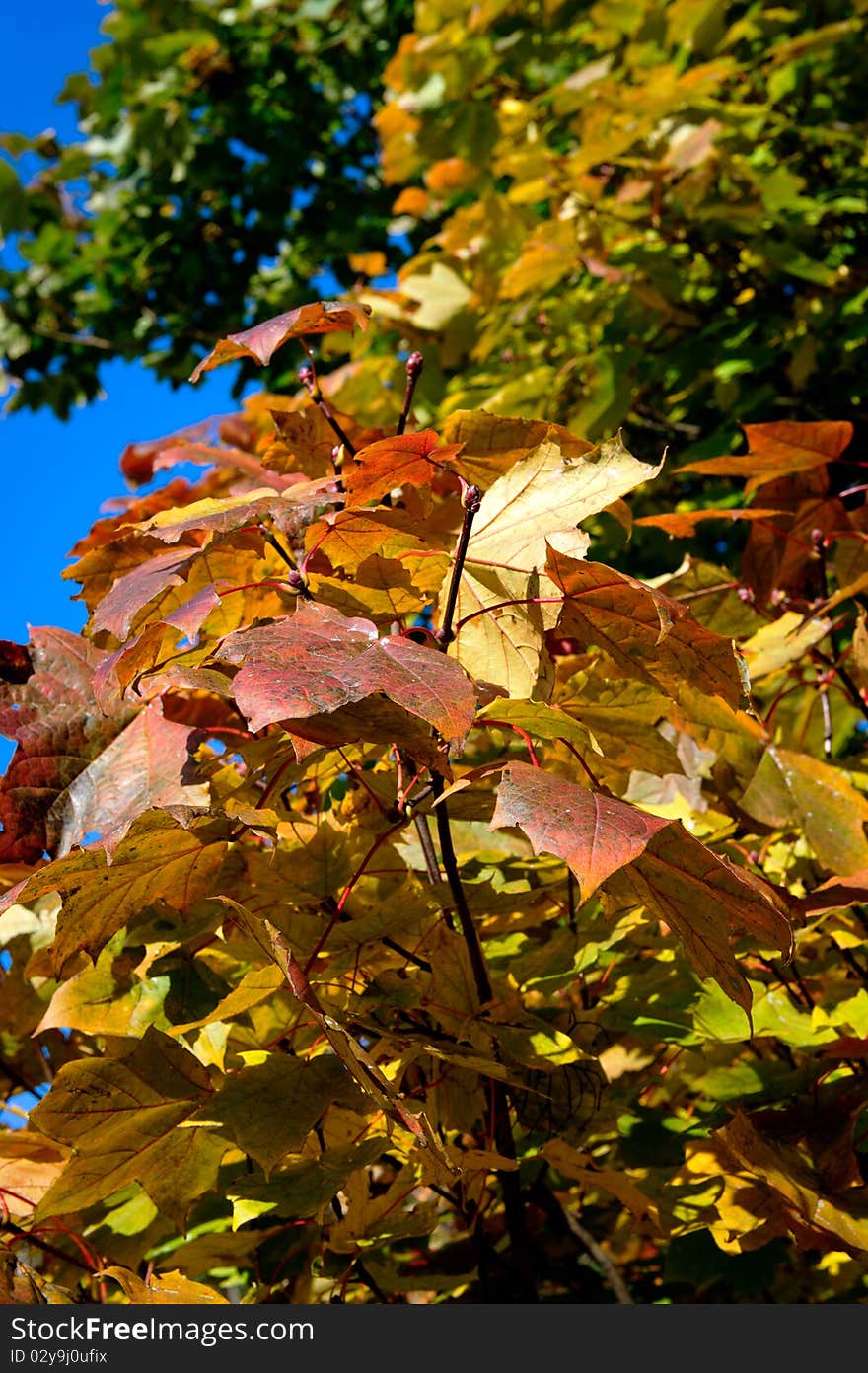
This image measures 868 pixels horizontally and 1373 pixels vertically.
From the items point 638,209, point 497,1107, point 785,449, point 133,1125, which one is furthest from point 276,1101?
point 638,209

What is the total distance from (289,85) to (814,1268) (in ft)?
15.1

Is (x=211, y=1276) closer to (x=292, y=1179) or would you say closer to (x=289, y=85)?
(x=292, y=1179)

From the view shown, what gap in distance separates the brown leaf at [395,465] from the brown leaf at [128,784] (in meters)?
0.22

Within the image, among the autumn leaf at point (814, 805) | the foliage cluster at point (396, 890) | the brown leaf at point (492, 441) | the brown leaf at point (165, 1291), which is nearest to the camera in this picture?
the foliage cluster at point (396, 890)

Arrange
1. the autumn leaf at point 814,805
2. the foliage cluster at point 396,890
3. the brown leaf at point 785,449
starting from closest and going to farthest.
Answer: the foliage cluster at point 396,890
the autumn leaf at point 814,805
the brown leaf at point 785,449

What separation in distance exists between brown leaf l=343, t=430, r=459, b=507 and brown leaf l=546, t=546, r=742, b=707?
13cm

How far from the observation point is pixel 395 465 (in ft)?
2.77

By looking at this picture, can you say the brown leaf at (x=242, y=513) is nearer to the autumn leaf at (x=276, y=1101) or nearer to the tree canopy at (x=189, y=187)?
the autumn leaf at (x=276, y=1101)

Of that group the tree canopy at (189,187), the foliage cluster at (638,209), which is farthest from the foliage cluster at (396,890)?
the tree canopy at (189,187)

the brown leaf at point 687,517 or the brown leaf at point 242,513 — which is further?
the brown leaf at point 687,517

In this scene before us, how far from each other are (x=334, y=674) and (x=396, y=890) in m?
0.33

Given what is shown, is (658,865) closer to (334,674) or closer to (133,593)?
(334,674)

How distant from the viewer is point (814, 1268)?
1.27m

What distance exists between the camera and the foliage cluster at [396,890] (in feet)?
2.39
